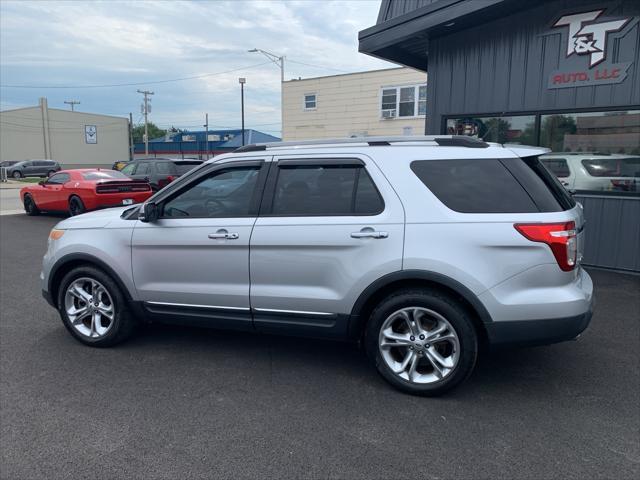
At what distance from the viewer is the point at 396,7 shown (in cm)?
897

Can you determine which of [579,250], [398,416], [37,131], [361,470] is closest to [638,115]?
[579,250]

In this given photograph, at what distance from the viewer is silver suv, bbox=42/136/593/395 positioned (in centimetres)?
346

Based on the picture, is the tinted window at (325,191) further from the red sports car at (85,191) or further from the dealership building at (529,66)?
the red sports car at (85,191)

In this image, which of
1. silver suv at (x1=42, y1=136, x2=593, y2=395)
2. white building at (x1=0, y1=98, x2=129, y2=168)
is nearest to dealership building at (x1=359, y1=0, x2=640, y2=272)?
silver suv at (x1=42, y1=136, x2=593, y2=395)

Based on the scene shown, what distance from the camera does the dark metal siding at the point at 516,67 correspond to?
712 centimetres

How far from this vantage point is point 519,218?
3.43 metres

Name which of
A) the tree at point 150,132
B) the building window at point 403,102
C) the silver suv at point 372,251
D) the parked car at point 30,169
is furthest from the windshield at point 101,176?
the tree at point 150,132

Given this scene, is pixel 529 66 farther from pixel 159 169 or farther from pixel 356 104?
pixel 356 104

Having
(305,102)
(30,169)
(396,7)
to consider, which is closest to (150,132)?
(30,169)

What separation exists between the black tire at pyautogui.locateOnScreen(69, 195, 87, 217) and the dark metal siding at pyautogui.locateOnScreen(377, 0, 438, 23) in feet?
29.3

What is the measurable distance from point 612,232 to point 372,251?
5.46m

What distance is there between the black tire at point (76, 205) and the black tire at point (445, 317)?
1174 centimetres

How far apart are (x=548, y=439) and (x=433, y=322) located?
3.35 feet

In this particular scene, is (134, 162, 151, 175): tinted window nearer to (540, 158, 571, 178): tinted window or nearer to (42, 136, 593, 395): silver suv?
(540, 158, 571, 178): tinted window
